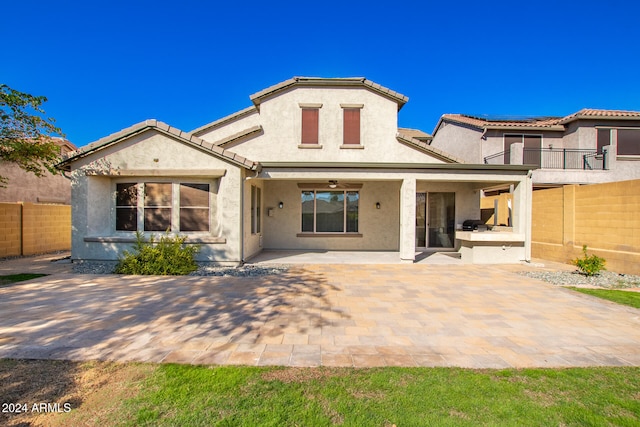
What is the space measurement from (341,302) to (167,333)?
11.0 feet

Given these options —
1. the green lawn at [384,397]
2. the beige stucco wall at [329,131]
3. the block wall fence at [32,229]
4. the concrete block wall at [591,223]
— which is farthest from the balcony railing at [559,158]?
the block wall fence at [32,229]

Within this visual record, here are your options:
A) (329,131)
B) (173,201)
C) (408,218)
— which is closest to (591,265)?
(408,218)

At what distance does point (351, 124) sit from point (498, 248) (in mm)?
7581

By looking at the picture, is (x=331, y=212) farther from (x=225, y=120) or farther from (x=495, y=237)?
(x=225, y=120)

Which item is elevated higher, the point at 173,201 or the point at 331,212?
the point at 173,201

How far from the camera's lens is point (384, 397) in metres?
3.05

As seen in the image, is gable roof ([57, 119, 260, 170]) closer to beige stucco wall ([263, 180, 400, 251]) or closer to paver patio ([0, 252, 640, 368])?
paver patio ([0, 252, 640, 368])

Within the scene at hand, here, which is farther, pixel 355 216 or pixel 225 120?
pixel 225 120

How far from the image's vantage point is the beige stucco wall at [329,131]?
500 inches

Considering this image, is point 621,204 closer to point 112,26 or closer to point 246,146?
point 246,146

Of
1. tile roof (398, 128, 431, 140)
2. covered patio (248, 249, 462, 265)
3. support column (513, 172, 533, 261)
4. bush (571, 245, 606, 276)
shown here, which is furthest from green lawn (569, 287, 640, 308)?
tile roof (398, 128, 431, 140)

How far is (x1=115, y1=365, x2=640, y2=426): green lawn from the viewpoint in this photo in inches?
108

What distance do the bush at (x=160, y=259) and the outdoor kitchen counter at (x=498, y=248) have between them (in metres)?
9.71

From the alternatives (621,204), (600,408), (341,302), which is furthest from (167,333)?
(621,204)
